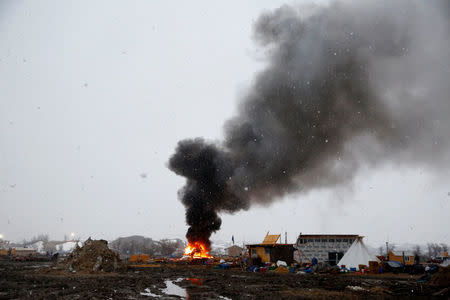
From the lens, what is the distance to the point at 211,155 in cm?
4769

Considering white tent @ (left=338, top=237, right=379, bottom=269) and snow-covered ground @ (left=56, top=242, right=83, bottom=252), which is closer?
white tent @ (left=338, top=237, right=379, bottom=269)

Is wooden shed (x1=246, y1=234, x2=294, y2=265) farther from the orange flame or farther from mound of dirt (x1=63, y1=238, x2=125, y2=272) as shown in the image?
mound of dirt (x1=63, y1=238, x2=125, y2=272)

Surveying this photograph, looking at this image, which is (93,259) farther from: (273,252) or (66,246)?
(66,246)

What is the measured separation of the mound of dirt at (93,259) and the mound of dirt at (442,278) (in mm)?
29401

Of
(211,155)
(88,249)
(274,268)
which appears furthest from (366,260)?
(88,249)

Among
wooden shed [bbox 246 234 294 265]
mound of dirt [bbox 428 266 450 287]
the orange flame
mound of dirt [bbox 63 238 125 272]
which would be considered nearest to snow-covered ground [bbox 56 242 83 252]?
the orange flame

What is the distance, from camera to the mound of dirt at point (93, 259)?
108 ft

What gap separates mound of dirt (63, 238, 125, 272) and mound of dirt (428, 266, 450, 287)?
2940 cm

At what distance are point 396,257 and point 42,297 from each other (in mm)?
40351

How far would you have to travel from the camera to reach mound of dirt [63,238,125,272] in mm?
33031

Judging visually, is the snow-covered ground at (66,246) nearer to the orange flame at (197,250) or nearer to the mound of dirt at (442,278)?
the orange flame at (197,250)

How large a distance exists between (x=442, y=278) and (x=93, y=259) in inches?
1237

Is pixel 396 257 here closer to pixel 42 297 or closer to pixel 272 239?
pixel 272 239

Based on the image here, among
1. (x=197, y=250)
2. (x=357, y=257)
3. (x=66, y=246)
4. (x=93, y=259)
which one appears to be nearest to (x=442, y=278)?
(x=357, y=257)
